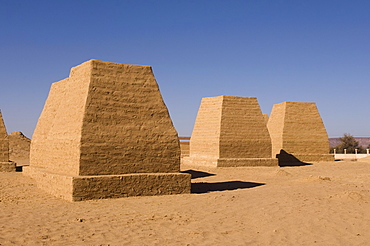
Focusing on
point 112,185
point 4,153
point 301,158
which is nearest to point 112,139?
point 112,185

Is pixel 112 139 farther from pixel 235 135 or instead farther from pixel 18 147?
pixel 18 147

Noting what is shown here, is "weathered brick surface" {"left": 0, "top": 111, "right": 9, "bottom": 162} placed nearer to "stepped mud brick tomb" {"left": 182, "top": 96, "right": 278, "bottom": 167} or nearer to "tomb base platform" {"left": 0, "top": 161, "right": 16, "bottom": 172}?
"tomb base platform" {"left": 0, "top": 161, "right": 16, "bottom": 172}

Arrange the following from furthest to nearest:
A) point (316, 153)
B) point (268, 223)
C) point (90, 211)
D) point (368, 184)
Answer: point (316, 153) → point (368, 184) → point (90, 211) → point (268, 223)

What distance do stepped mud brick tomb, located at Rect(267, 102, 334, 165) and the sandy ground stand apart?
11.5 m

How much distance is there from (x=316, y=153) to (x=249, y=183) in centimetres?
1105

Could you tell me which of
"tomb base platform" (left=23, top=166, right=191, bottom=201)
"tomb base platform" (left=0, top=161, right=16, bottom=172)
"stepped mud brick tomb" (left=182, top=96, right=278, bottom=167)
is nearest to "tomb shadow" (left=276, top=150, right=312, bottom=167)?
"stepped mud brick tomb" (left=182, top=96, right=278, bottom=167)

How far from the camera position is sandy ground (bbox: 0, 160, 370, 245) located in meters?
5.96

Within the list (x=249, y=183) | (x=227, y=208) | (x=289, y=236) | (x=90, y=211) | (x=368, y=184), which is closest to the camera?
(x=289, y=236)

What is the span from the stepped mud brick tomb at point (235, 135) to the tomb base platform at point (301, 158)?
346 cm

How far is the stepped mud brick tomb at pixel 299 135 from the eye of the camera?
73.7ft

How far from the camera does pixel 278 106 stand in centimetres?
2377

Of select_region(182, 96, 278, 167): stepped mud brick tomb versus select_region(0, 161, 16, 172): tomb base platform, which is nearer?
select_region(0, 161, 16, 172): tomb base platform

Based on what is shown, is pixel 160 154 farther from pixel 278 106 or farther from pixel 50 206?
pixel 278 106

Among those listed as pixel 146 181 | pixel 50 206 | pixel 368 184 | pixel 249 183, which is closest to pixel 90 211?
pixel 50 206
